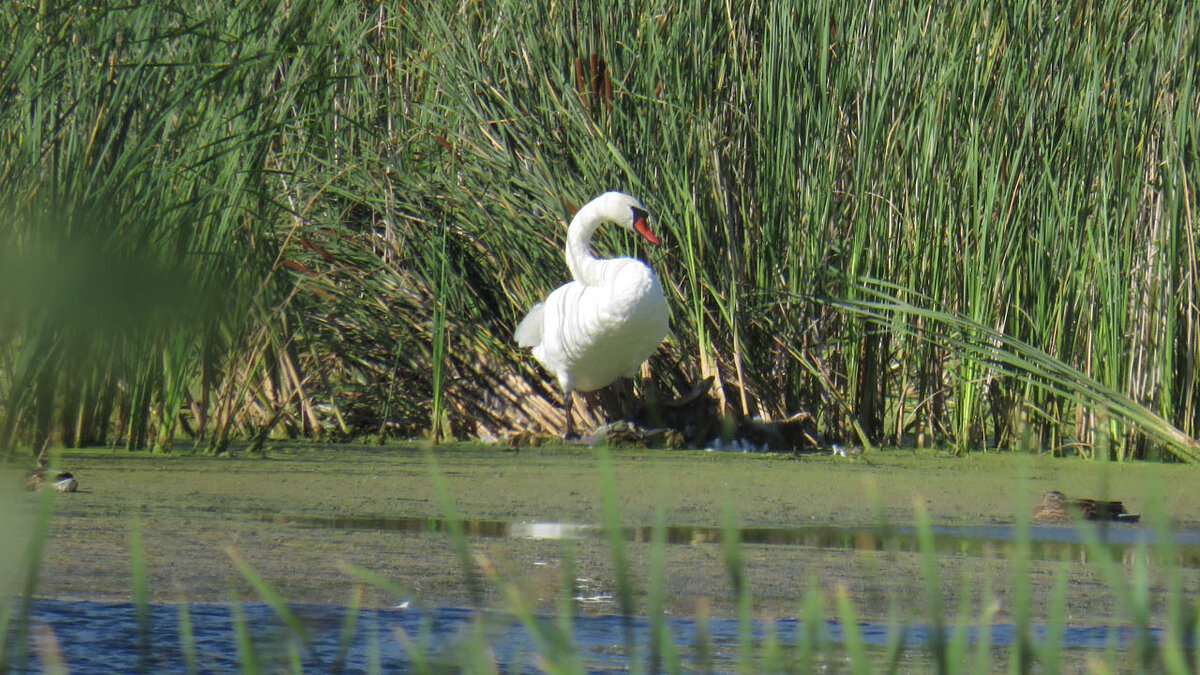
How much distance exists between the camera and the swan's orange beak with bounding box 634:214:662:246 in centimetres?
493

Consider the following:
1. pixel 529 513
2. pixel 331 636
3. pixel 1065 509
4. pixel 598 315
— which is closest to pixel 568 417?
pixel 598 315

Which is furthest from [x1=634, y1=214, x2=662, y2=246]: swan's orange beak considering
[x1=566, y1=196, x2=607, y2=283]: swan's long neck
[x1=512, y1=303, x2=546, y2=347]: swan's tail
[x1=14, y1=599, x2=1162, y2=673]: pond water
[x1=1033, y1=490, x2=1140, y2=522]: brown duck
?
[x1=14, y1=599, x2=1162, y2=673]: pond water

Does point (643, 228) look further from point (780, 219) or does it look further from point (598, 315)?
point (780, 219)

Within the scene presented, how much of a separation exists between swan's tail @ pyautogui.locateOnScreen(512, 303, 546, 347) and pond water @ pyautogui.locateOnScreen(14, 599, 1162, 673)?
113 inches

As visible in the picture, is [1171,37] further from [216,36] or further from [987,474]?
[216,36]

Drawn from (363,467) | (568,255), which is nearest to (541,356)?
(568,255)

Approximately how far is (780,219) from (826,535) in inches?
85.4

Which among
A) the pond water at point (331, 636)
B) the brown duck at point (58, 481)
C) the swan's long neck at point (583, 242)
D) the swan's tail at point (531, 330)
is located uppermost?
the swan's long neck at point (583, 242)

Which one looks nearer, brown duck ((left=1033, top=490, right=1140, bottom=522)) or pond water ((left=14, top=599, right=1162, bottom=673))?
pond water ((left=14, top=599, right=1162, bottom=673))

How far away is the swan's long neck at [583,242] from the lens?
5.01 meters

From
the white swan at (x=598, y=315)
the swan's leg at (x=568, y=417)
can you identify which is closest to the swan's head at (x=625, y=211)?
the white swan at (x=598, y=315)

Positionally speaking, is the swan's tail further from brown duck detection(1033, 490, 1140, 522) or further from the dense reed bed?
brown duck detection(1033, 490, 1140, 522)

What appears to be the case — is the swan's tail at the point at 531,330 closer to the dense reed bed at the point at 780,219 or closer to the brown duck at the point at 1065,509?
the dense reed bed at the point at 780,219

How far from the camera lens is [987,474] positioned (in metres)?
4.24
